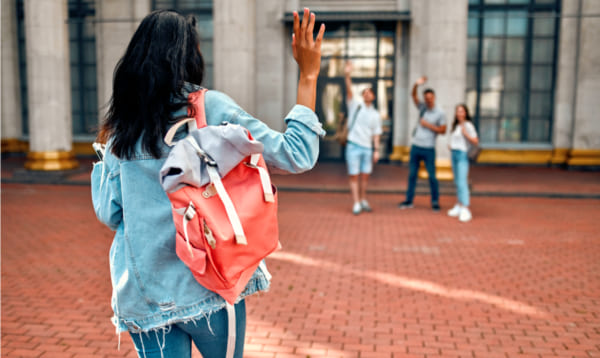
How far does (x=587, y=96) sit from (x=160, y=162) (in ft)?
54.8

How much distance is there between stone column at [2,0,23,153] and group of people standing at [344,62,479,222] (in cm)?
1420

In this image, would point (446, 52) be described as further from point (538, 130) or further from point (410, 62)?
point (538, 130)

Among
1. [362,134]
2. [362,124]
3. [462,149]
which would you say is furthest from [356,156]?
[462,149]

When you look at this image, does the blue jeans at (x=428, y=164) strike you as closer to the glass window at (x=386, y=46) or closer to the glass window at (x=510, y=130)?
the glass window at (x=386, y=46)

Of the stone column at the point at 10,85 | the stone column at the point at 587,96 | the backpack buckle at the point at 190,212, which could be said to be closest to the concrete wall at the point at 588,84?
the stone column at the point at 587,96

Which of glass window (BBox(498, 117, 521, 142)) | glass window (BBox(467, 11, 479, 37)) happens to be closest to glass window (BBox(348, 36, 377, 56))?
glass window (BBox(467, 11, 479, 37))

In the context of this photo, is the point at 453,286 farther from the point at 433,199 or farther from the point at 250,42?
the point at 250,42

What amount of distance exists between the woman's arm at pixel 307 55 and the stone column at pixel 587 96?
1611 centimetres

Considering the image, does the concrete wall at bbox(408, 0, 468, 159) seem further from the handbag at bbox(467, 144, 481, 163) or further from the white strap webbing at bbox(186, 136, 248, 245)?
the white strap webbing at bbox(186, 136, 248, 245)

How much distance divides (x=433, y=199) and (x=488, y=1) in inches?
378

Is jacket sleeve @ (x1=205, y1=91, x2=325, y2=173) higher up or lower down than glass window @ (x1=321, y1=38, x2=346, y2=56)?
lower down

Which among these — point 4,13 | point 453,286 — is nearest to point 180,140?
point 453,286

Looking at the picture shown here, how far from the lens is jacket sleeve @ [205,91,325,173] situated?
69.2 inches

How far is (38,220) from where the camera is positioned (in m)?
9.23
